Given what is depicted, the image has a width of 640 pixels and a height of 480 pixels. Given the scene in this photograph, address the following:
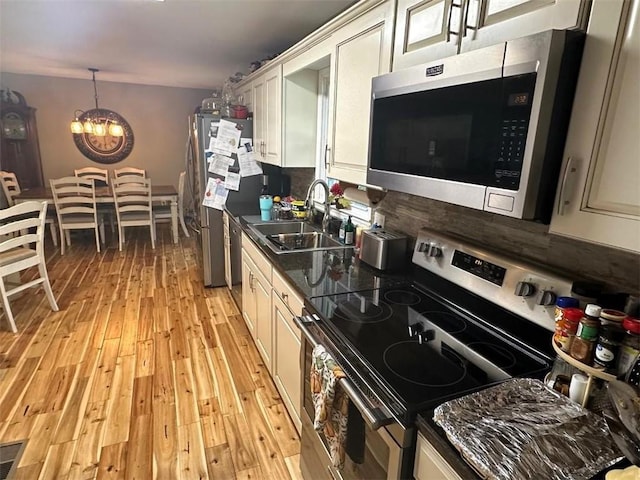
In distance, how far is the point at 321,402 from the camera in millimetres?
1143

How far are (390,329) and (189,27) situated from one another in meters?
2.78

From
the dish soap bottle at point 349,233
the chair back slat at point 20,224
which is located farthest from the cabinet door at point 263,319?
the chair back slat at point 20,224

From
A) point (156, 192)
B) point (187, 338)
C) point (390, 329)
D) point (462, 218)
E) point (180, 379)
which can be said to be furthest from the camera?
point (156, 192)

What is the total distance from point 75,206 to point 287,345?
4.27 m

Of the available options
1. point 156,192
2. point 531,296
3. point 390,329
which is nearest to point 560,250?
point 531,296

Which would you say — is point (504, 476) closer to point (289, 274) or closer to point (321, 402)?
point (321, 402)

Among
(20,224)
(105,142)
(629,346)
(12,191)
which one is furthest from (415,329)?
(105,142)

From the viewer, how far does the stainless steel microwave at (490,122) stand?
0.79m

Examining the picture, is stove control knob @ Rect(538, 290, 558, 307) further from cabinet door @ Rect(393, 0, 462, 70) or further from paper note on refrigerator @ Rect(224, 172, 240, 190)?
paper note on refrigerator @ Rect(224, 172, 240, 190)

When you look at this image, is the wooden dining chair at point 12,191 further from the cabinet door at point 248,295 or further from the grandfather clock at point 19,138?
the cabinet door at point 248,295

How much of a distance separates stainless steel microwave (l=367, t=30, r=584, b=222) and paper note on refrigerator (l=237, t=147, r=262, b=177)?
235 cm

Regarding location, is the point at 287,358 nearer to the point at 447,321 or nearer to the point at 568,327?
the point at 447,321

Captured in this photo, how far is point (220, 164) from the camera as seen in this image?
3387mm

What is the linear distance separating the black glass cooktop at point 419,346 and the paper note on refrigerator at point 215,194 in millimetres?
2291
